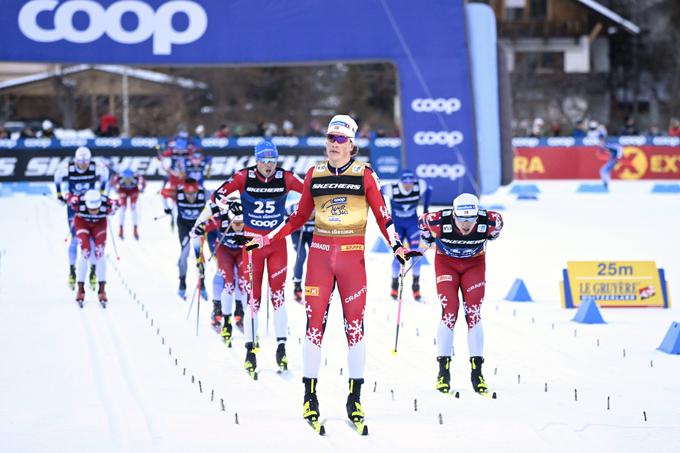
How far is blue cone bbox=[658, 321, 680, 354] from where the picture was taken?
11.7 m

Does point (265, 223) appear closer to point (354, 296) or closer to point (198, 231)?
point (198, 231)

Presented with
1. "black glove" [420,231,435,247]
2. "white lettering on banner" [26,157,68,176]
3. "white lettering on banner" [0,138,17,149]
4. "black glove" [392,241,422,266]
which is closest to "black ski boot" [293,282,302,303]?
"black glove" [420,231,435,247]

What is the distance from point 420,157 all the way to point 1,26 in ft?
35.0

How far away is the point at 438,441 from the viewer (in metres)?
8.08

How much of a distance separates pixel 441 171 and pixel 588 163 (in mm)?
11982

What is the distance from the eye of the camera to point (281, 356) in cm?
1080

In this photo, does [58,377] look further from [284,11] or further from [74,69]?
[74,69]

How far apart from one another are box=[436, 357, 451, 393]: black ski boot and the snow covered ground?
0.14 meters

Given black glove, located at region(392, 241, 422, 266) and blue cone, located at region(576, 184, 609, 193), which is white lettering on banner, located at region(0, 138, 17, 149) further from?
black glove, located at region(392, 241, 422, 266)

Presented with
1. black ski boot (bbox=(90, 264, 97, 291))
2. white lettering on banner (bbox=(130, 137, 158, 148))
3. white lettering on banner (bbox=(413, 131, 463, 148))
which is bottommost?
black ski boot (bbox=(90, 264, 97, 291))

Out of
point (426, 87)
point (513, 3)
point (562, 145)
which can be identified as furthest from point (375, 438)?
point (513, 3)

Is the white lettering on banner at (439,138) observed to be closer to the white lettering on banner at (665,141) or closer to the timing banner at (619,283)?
the white lettering on banner at (665,141)

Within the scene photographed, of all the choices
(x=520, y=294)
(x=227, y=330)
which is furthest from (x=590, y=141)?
(x=227, y=330)

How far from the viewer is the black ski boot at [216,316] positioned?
42.9 ft
